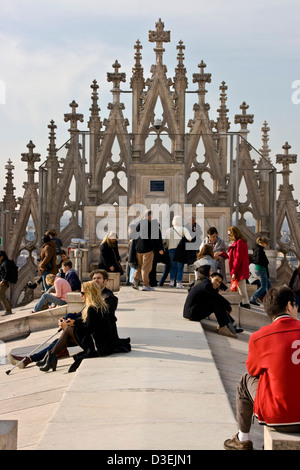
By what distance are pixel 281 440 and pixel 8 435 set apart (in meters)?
1.74

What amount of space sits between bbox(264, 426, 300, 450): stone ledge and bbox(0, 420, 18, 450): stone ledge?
5.43ft

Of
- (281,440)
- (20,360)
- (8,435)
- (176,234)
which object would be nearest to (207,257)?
(176,234)

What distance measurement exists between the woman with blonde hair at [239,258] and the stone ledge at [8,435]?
8.56 metres

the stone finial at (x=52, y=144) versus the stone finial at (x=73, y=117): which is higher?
the stone finial at (x=73, y=117)

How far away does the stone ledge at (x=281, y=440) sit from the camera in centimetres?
480

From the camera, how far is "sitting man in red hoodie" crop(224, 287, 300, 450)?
5113 mm

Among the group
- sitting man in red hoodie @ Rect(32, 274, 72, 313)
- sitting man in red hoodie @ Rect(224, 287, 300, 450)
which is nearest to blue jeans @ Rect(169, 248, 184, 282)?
sitting man in red hoodie @ Rect(32, 274, 72, 313)

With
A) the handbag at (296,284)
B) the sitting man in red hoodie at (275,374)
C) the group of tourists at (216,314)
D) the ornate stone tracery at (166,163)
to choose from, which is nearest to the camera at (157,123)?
the ornate stone tracery at (166,163)

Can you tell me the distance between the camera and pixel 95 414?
20.2ft

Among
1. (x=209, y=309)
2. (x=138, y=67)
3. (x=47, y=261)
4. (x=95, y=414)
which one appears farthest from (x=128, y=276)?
(x=95, y=414)

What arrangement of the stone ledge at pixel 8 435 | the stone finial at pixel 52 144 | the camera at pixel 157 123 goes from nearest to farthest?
the stone ledge at pixel 8 435, the camera at pixel 157 123, the stone finial at pixel 52 144

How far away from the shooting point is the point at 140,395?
6703mm

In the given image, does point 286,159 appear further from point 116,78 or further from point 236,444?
point 236,444

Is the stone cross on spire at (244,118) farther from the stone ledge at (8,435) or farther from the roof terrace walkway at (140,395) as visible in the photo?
the stone ledge at (8,435)
